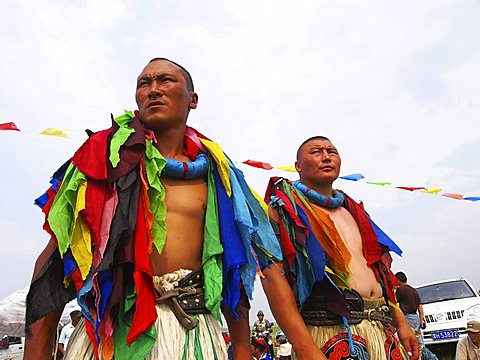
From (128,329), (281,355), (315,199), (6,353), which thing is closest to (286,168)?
(315,199)

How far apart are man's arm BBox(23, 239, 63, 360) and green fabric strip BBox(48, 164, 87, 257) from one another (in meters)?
0.12

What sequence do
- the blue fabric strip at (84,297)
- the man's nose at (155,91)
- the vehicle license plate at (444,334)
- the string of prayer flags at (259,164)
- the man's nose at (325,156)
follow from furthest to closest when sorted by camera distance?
1. the vehicle license plate at (444,334)
2. the string of prayer flags at (259,164)
3. the man's nose at (325,156)
4. the man's nose at (155,91)
5. the blue fabric strip at (84,297)

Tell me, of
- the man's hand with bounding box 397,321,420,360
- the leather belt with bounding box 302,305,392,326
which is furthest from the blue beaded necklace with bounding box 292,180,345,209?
the man's hand with bounding box 397,321,420,360

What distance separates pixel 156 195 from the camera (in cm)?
212

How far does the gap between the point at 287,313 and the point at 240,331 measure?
2.01 ft

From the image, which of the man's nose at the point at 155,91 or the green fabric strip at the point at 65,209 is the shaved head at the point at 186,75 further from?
the green fabric strip at the point at 65,209

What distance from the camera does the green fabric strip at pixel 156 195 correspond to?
205cm

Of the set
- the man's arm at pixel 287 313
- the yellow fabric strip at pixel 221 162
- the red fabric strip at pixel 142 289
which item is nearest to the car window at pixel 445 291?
the man's arm at pixel 287 313

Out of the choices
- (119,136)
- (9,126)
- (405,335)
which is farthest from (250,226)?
(9,126)

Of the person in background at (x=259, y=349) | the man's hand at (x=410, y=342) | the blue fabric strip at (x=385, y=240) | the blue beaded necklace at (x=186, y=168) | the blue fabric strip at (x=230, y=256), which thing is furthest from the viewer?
the person in background at (x=259, y=349)

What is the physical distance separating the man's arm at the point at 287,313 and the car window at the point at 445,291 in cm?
687

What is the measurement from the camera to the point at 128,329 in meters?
1.88

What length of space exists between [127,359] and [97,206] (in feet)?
1.85

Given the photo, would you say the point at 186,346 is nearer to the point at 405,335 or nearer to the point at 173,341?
the point at 173,341
